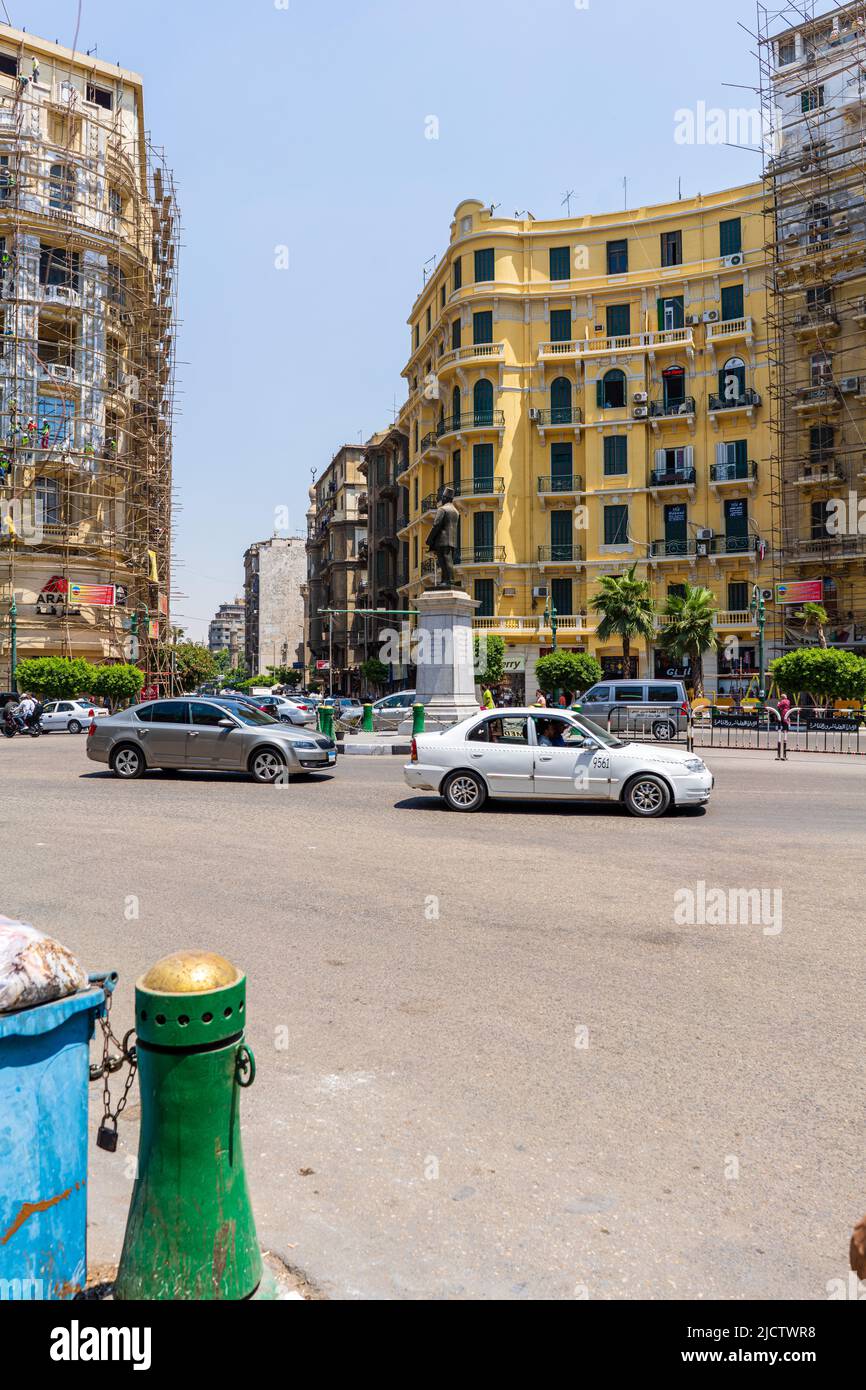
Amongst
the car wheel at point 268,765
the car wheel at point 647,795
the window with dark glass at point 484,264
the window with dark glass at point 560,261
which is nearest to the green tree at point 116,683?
the car wheel at point 268,765

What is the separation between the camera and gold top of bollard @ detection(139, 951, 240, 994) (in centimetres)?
264

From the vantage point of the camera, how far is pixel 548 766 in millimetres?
12938

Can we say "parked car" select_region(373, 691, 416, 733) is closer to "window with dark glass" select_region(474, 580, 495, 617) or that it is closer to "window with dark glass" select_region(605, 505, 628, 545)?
"window with dark glass" select_region(474, 580, 495, 617)

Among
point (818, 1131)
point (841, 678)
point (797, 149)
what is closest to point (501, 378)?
point (797, 149)

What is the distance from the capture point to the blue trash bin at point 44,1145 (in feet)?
7.96

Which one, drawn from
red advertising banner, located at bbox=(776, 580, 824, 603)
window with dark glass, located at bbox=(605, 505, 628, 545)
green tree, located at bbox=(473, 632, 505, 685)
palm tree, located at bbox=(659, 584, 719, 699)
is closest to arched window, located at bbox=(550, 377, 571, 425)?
window with dark glass, located at bbox=(605, 505, 628, 545)

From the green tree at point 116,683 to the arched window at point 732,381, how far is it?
3137 centimetres

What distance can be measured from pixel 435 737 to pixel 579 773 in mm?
2154

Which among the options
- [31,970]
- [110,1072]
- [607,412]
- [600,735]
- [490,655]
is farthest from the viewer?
[607,412]

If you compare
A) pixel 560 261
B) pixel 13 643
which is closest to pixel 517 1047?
pixel 13 643

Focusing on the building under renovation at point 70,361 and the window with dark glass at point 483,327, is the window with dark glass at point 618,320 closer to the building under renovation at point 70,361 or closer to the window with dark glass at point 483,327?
the window with dark glass at point 483,327

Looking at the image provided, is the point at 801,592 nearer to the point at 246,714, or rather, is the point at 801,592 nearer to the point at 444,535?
the point at 444,535

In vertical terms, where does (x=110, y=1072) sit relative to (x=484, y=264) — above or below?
below

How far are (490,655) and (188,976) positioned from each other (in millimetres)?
43446
